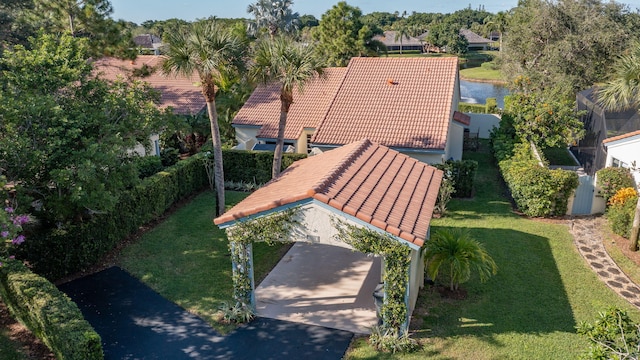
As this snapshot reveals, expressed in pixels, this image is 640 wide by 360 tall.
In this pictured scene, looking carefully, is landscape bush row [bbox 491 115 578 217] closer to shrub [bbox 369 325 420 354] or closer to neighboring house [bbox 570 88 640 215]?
neighboring house [bbox 570 88 640 215]

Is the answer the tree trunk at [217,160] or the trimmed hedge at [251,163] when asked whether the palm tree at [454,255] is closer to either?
the tree trunk at [217,160]

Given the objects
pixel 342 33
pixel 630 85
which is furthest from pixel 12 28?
pixel 342 33

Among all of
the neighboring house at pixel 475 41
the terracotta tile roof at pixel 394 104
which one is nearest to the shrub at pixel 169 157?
the terracotta tile roof at pixel 394 104

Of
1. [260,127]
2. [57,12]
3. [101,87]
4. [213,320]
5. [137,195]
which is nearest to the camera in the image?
[213,320]

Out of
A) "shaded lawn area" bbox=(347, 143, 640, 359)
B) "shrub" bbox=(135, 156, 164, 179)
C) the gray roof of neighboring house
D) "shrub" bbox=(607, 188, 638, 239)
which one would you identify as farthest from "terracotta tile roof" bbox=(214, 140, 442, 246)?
the gray roof of neighboring house

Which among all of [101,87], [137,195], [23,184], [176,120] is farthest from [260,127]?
[23,184]

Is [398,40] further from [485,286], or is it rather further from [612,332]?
[612,332]

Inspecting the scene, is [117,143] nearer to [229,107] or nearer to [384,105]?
[384,105]
